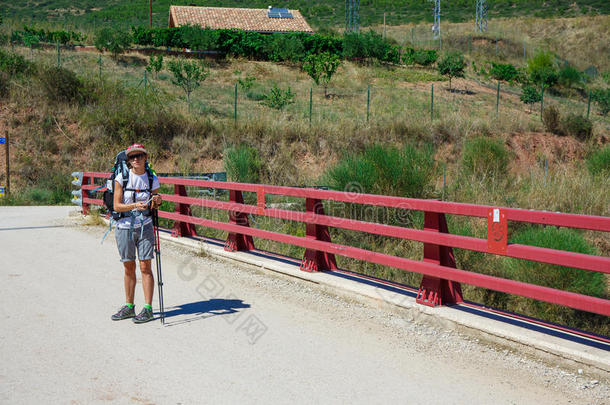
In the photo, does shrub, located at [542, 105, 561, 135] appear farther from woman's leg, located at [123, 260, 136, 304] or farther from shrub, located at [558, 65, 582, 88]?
woman's leg, located at [123, 260, 136, 304]

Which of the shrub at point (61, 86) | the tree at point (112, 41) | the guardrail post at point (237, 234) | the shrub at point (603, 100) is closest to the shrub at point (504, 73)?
the shrub at point (603, 100)

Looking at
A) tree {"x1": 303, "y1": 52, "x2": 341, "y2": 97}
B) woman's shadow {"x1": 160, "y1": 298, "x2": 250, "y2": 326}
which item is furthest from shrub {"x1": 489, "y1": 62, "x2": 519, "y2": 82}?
woman's shadow {"x1": 160, "y1": 298, "x2": 250, "y2": 326}

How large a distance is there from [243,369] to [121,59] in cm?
4214

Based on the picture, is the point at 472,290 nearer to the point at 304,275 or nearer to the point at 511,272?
the point at 511,272

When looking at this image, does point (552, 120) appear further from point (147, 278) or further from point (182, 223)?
point (147, 278)

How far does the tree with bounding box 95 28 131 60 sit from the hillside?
A: 4169cm

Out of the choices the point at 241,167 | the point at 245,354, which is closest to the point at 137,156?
the point at 245,354

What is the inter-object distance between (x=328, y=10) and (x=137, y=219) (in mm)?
98728

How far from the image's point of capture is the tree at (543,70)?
49.8 metres

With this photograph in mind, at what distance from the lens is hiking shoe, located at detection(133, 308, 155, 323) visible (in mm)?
6410

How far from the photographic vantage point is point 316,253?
8.37 metres

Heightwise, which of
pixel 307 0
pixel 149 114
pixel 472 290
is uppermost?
pixel 307 0

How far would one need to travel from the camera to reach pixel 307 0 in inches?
4427

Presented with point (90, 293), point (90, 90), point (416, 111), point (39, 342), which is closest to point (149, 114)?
point (90, 90)
